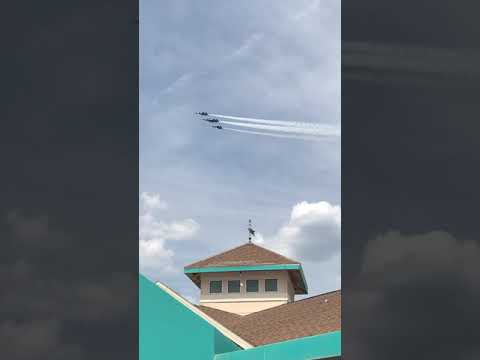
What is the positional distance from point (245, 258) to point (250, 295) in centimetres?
123

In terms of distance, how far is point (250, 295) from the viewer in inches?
834

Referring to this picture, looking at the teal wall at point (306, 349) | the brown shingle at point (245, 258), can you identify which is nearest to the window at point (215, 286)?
the brown shingle at point (245, 258)

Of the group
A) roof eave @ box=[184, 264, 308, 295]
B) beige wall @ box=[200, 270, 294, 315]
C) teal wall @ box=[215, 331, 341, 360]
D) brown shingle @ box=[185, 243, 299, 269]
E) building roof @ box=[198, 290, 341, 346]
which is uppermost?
brown shingle @ box=[185, 243, 299, 269]

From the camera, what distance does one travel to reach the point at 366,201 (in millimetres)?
1525

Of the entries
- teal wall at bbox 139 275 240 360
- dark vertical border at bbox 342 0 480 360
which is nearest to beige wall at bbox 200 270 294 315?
teal wall at bbox 139 275 240 360

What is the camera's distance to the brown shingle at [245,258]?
822 inches

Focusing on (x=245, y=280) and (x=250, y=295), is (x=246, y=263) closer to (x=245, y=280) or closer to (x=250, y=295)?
(x=245, y=280)

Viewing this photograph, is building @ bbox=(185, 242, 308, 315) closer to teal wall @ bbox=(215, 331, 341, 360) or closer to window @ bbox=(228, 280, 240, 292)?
window @ bbox=(228, 280, 240, 292)

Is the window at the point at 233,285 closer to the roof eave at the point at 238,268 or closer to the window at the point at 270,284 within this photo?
the roof eave at the point at 238,268

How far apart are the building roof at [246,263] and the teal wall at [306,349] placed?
920 cm
